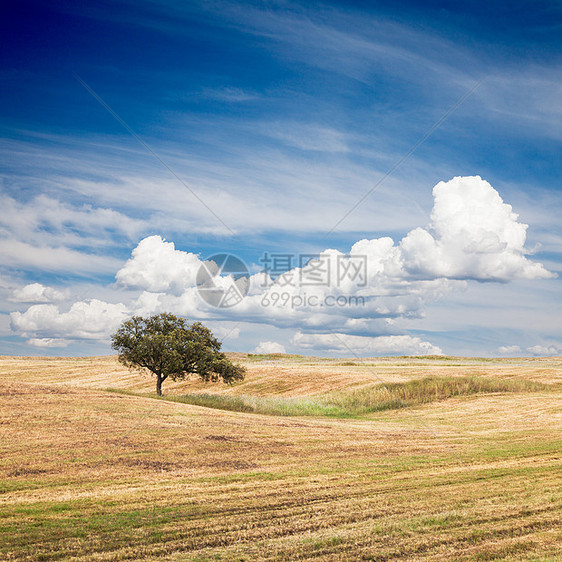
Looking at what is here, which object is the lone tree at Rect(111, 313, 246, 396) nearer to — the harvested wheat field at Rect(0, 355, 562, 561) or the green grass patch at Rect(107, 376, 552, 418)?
the green grass patch at Rect(107, 376, 552, 418)

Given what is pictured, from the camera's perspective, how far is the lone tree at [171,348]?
1458 inches

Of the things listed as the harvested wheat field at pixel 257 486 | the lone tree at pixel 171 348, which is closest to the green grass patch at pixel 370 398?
the lone tree at pixel 171 348

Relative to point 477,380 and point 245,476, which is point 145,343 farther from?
point 477,380

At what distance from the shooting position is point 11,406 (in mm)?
20953

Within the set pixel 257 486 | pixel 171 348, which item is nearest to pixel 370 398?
pixel 171 348

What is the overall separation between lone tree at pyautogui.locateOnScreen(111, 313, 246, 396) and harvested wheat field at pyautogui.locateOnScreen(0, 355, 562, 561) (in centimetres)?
938

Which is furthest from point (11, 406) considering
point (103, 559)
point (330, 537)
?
point (330, 537)

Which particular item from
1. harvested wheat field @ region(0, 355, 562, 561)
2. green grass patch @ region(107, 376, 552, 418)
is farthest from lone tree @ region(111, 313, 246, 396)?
harvested wheat field @ region(0, 355, 562, 561)

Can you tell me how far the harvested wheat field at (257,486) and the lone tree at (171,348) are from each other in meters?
9.38

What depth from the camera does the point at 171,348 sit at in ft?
122

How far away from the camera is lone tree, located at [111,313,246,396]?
3703 cm

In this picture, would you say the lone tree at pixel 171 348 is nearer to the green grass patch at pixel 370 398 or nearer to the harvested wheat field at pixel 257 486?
the green grass patch at pixel 370 398

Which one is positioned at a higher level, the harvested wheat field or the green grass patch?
the harvested wheat field

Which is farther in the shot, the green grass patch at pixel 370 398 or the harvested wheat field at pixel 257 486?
the green grass patch at pixel 370 398
